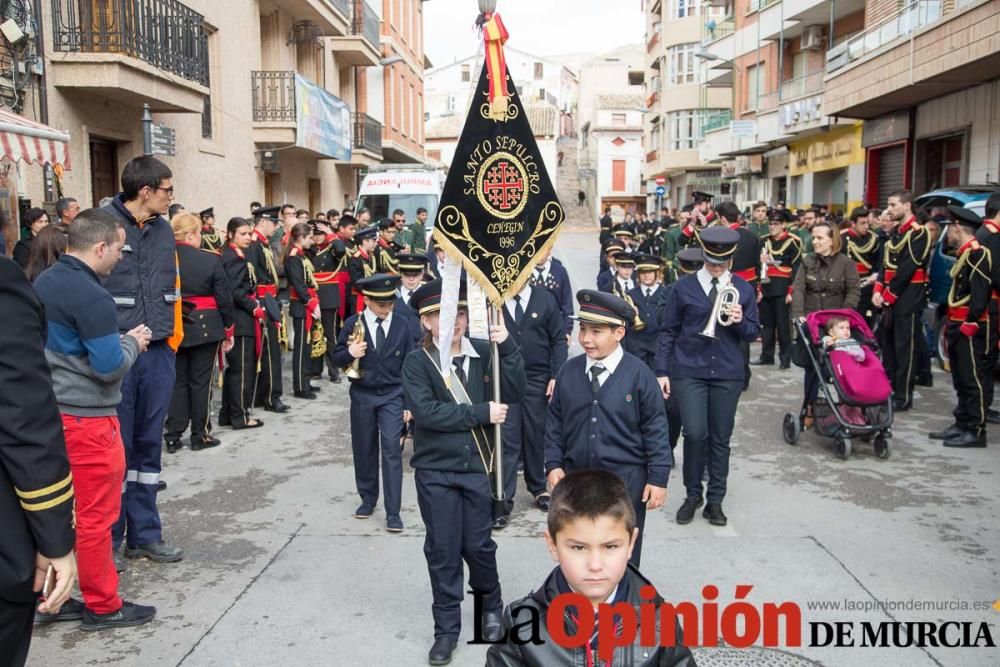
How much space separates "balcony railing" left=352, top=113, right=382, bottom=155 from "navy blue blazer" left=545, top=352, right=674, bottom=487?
83.8 feet

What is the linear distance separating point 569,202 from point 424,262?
71475 millimetres

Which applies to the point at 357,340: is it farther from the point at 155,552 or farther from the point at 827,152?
the point at 827,152

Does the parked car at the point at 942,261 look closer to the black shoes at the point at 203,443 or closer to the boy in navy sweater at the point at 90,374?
the black shoes at the point at 203,443

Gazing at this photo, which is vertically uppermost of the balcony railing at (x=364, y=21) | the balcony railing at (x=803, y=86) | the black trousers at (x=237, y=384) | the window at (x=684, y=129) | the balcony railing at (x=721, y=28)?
the balcony railing at (x=721, y=28)

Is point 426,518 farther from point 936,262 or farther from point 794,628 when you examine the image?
point 936,262

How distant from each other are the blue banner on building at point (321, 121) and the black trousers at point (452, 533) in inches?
664

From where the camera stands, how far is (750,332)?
255 inches

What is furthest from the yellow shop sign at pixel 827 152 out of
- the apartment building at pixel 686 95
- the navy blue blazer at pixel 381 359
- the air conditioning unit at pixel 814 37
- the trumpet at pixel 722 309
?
the navy blue blazer at pixel 381 359

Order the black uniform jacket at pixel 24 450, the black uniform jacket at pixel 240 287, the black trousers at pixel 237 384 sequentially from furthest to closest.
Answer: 1. the black trousers at pixel 237 384
2. the black uniform jacket at pixel 240 287
3. the black uniform jacket at pixel 24 450

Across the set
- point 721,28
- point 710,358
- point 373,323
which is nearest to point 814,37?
point 721,28

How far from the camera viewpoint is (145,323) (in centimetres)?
575

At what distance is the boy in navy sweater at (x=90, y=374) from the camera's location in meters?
4.51

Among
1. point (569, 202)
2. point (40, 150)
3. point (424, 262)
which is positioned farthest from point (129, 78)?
point (569, 202)

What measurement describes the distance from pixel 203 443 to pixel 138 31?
6.95m
